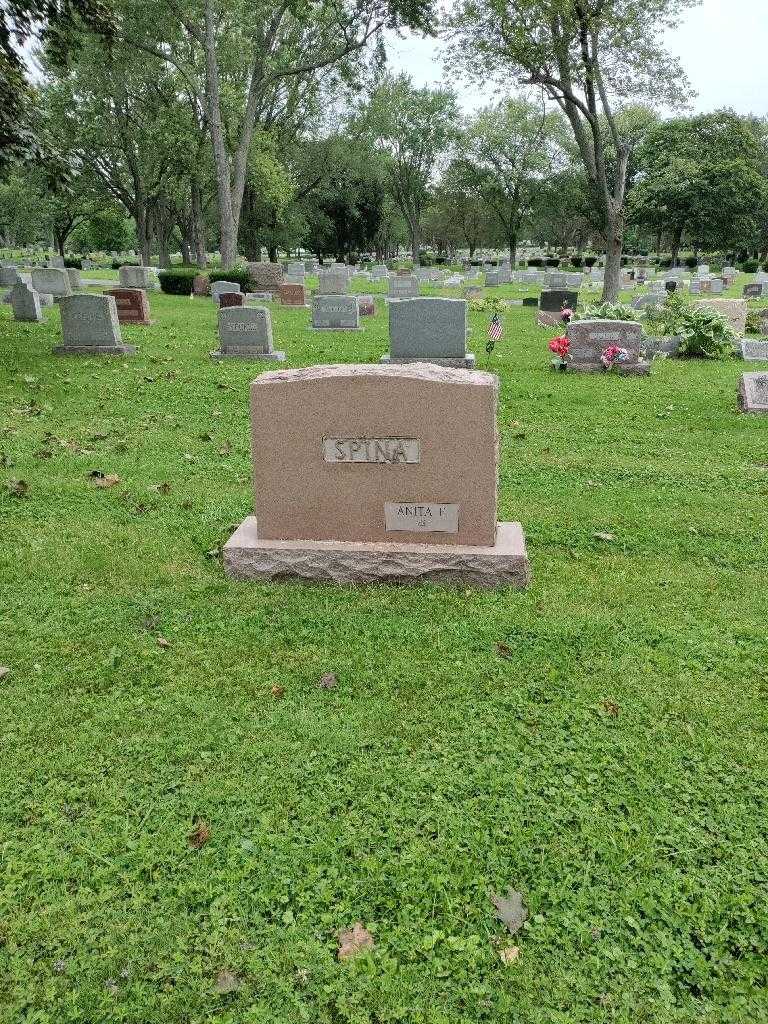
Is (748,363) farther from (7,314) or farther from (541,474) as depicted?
(7,314)

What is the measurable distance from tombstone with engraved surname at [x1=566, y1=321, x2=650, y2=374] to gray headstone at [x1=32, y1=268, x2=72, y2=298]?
17.9 m

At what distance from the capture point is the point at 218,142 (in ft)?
82.3

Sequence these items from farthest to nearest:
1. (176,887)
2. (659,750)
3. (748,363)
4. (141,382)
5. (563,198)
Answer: (563,198)
(748,363)
(141,382)
(659,750)
(176,887)

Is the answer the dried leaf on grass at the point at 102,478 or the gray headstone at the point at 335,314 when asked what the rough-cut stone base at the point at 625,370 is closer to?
the gray headstone at the point at 335,314

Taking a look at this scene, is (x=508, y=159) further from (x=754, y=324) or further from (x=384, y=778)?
(x=384, y=778)

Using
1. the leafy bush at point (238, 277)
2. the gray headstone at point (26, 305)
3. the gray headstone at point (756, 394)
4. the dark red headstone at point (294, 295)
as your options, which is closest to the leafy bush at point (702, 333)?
the gray headstone at point (756, 394)

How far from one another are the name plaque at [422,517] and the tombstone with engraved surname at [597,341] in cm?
858

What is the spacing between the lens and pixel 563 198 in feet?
192

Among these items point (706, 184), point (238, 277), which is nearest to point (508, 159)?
point (706, 184)

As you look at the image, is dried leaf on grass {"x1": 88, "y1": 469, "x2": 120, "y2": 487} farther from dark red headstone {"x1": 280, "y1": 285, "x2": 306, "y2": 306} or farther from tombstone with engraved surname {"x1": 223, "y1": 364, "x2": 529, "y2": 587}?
dark red headstone {"x1": 280, "y1": 285, "x2": 306, "y2": 306}

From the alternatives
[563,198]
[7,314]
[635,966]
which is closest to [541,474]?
[635,966]

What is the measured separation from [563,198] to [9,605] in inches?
2480

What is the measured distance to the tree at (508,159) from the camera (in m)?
55.4

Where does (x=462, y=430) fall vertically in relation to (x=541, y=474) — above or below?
above
